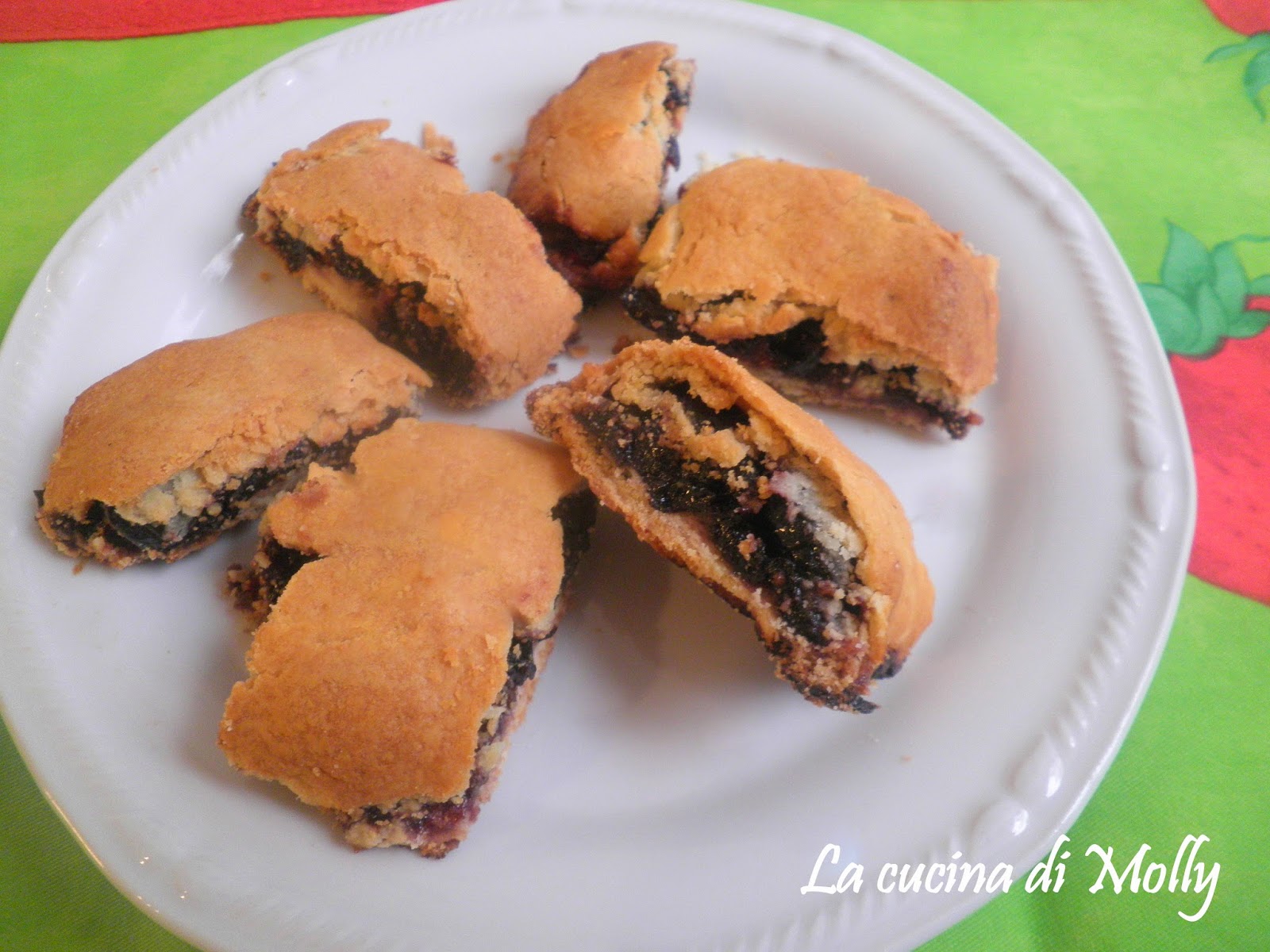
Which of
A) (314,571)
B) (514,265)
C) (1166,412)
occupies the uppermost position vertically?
(514,265)

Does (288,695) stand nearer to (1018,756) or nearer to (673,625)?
(673,625)

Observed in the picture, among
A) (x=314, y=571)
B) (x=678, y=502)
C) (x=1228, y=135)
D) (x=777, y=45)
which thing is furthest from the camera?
(x=1228, y=135)

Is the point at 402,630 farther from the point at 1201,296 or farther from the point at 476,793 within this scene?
the point at 1201,296

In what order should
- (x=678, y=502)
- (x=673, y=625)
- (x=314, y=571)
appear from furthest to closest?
(x=673, y=625)
(x=678, y=502)
(x=314, y=571)

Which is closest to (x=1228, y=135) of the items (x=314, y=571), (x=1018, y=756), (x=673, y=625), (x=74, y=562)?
(x=1018, y=756)

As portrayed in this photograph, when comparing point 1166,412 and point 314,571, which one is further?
point 1166,412

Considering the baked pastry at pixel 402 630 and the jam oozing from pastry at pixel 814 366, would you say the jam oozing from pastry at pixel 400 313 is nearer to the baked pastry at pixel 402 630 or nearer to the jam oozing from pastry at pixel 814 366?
the baked pastry at pixel 402 630

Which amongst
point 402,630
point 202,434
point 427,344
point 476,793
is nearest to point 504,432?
point 427,344

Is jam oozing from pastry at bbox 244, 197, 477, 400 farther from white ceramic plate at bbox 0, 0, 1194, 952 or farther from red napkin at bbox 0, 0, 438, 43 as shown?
red napkin at bbox 0, 0, 438, 43

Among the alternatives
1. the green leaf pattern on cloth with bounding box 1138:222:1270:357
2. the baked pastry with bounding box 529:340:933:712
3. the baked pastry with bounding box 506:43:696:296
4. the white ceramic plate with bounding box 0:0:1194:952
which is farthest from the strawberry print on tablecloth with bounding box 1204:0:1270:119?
the baked pastry with bounding box 529:340:933:712
